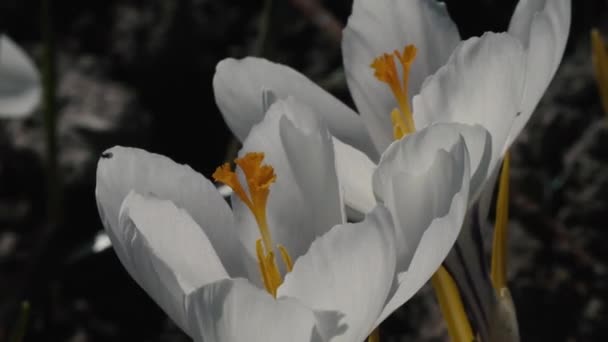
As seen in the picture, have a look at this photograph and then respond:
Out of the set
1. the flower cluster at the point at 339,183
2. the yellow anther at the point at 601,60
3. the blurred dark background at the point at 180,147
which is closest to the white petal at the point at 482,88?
the flower cluster at the point at 339,183

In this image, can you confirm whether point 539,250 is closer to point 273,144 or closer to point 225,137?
point 225,137

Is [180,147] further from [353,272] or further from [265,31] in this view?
[353,272]

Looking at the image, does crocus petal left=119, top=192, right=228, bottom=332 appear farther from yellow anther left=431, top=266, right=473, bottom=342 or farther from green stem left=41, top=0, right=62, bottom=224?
green stem left=41, top=0, right=62, bottom=224

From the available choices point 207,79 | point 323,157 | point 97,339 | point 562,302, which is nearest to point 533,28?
point 323,157

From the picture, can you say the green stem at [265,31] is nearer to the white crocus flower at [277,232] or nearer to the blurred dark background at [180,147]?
the blurred dark background at [180,147]

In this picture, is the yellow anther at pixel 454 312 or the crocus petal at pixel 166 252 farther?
the yellow anther at pixel 454 312

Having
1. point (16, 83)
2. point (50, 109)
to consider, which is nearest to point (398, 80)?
point (50, 109)
